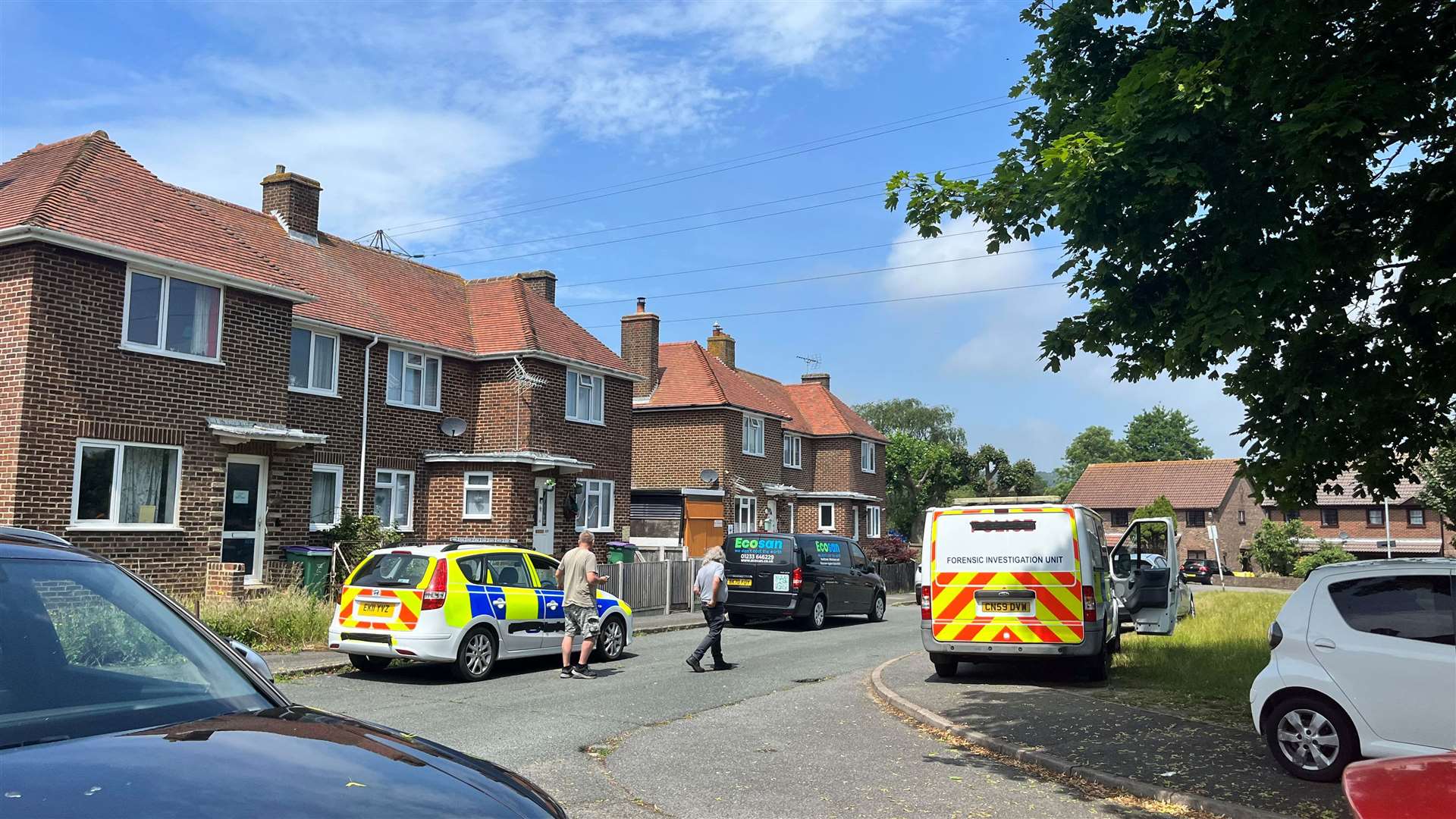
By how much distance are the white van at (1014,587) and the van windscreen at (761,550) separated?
7.26 meters

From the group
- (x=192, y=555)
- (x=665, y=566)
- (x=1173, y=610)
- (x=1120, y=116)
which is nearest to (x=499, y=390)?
(x=665, y=566)

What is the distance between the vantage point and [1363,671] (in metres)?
7.45

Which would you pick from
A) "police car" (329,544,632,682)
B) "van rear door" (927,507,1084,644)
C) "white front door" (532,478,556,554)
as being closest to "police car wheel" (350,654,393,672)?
"police car" (329,544,632,682)

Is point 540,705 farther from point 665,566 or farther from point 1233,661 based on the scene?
point 665,566

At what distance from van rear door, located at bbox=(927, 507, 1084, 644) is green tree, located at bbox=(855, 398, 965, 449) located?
247ft

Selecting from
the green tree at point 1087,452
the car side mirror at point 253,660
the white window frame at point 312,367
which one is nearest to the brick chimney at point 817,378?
the white window frame at point 312,367

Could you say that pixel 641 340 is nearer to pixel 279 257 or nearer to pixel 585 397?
pixel 585 397

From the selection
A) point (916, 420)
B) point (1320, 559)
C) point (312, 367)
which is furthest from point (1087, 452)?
point (312, 367)

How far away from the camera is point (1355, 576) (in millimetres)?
Result: 7824

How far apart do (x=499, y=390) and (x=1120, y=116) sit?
20.5 metres

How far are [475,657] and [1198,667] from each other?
30.2 feet

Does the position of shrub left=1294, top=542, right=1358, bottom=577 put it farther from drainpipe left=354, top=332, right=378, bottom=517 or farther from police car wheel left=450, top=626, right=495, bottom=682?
police car wheel left=450, top=626, right=495, bottom=682

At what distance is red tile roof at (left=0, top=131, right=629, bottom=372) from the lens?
17266 mm

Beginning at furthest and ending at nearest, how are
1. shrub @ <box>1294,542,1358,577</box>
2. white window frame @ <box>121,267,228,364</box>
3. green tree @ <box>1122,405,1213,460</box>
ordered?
green tree @ <box>1122,405,1213,460</box> < shrub @ <box>1294,542,1358,577</box> < white window frame @ <box>121,267,228,364</box>
